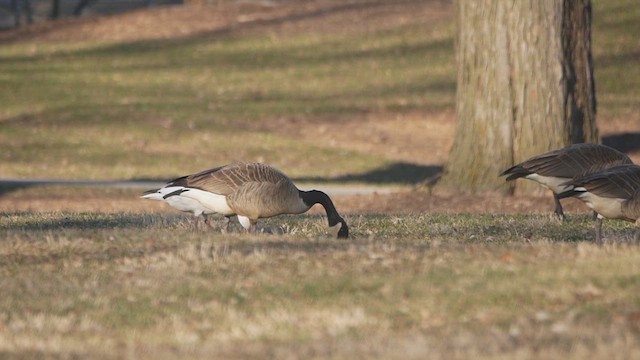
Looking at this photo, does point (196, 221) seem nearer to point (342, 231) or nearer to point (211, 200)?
point (211, 200)

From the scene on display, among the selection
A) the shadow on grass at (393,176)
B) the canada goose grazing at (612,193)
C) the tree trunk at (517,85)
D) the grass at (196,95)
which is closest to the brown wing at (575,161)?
the canada goose grazing at (612,193)

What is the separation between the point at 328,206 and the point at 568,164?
303 cm

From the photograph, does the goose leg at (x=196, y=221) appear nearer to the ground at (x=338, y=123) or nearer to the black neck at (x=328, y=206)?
the black neck at (x=328, y=206)

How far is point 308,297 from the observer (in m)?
8.64

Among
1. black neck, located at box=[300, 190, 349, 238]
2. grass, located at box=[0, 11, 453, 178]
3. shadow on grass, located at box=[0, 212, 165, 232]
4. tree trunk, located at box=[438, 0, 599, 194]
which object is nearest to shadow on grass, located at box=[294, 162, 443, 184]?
grass, located at box=[0, 11, 453, 178]

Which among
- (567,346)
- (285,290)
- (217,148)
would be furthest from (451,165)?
(567,346)

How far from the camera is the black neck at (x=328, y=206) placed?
1155 centimetres

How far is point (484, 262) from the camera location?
9508mm

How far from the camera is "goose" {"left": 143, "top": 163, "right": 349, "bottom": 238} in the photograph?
1141 cm

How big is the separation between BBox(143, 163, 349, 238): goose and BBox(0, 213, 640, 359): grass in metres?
0.48

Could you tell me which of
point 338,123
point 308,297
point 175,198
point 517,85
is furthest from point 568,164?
point 338,123

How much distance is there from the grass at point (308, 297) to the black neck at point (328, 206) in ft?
1.06

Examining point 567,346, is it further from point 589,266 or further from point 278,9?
point 278,9

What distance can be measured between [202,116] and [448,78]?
634 centimetres
